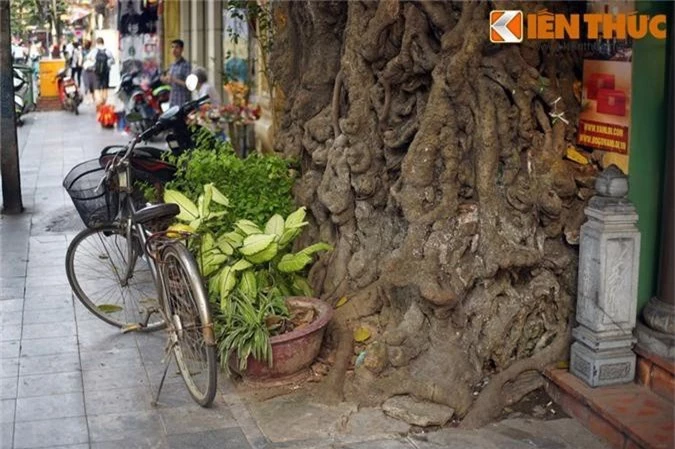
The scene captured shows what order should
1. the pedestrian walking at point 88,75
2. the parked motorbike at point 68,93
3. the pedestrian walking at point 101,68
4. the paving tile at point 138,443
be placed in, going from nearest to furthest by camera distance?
the paving tile at point 138,443
the pedestrian walking at point 101,68
the parked motorbike at point 68,93
the pedestrian walking at point 88,75

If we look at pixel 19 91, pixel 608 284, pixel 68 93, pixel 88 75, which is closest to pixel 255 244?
pixel 608 284

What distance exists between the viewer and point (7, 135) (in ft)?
37.7

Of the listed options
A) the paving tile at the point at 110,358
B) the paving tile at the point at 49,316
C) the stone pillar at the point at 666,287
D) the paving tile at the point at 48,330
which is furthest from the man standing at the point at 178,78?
the stone pillar at the point at 666,287

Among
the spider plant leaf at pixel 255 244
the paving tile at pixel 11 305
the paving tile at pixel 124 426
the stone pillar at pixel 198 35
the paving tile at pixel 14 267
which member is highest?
the stone pillar at pixel 198 35

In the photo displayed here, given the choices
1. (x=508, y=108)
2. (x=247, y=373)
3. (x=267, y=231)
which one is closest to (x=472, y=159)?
(x=508, y=108)

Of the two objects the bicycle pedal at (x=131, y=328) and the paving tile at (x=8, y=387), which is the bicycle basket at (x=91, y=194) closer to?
the bicycle pedal at (x=131, y=328)

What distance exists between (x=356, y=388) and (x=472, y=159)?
1.57 meters

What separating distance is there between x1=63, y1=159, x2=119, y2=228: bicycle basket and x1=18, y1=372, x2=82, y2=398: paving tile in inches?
66.8

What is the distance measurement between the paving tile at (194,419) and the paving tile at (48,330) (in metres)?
1.68

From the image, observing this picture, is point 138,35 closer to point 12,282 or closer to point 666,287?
point 12,282

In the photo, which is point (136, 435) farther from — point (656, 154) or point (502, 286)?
point (656, 154)

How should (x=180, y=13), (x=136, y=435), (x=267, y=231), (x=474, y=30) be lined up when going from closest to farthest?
(x=136, y=435), (x=474, y=30), (x=267, y=231), (x=180, y=13)

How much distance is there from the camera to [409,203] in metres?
6.27

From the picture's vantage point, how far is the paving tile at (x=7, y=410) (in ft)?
19.1
